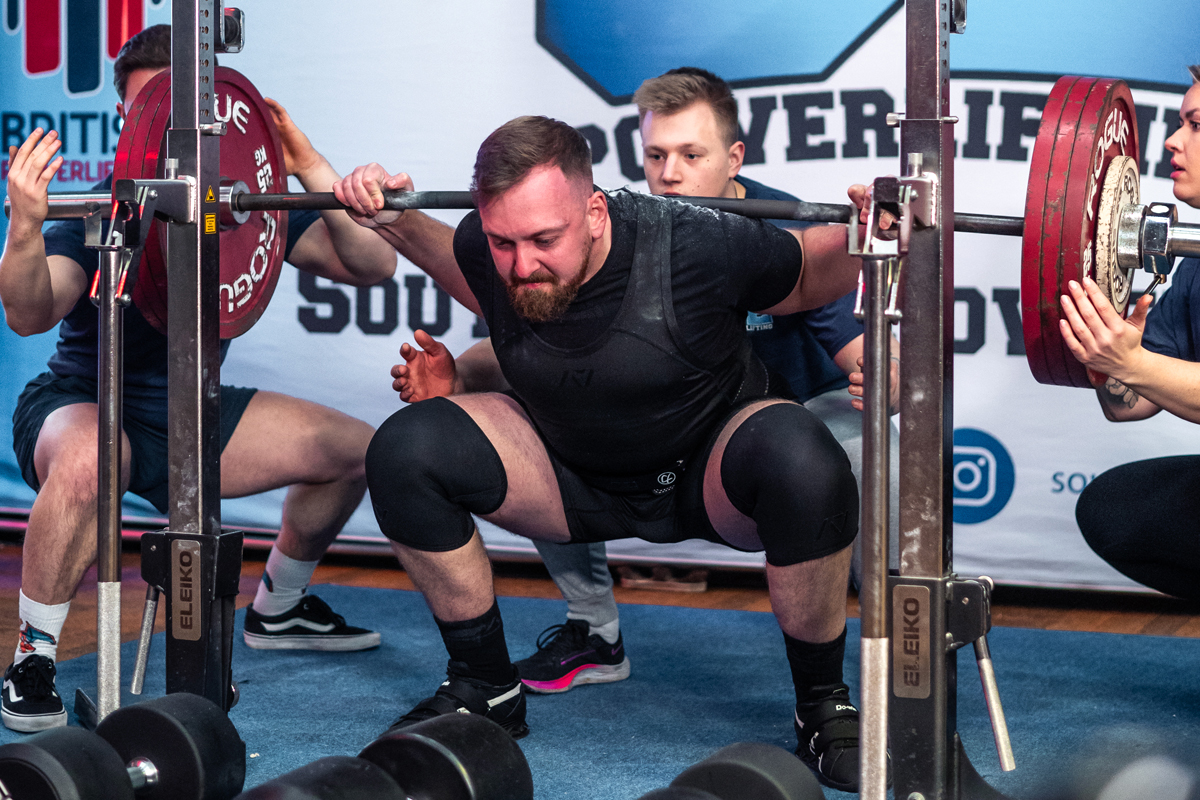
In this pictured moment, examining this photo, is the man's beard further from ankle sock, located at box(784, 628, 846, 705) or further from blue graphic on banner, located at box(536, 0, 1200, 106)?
blue graphic on banner, located at box(536, 0, 1200, 106)

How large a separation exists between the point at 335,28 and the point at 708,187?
1532 millimetres

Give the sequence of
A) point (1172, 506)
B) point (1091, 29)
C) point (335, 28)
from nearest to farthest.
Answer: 1. point (1172, 506)
2. point (1091, 29)
3. point (335, 28)

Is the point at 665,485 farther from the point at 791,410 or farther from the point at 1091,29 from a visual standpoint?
the point at 1091,29

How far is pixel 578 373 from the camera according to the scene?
2.13 metres

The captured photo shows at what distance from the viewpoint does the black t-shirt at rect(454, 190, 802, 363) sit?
83.7 inches

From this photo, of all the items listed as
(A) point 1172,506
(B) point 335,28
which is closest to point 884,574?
(A) point 1172,506

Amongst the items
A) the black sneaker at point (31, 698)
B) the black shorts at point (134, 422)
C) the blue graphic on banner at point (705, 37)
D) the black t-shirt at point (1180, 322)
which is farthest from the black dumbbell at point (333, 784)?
the blue graphic on banner at point (705, 37)

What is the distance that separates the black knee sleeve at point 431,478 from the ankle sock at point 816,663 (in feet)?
1.87

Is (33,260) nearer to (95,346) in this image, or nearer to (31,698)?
(95,346)

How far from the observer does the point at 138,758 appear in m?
1.71

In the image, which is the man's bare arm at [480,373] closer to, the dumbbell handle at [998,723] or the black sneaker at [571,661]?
the black sneaker at [571,661]

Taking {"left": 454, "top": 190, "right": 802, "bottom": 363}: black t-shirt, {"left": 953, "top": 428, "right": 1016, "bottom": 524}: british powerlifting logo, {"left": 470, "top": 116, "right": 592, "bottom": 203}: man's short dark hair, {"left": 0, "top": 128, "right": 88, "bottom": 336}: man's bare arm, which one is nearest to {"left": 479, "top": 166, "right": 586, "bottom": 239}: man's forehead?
{"left": 470, "top": 116, "right": 592, "bottom": 203}: man's short dark hair

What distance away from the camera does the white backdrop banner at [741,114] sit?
3.23 meters

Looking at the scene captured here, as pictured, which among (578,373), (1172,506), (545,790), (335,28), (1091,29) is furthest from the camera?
(335,28)
